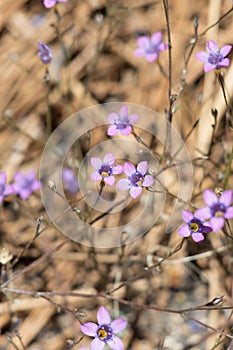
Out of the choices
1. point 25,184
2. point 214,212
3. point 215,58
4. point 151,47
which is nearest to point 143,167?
point 214,212

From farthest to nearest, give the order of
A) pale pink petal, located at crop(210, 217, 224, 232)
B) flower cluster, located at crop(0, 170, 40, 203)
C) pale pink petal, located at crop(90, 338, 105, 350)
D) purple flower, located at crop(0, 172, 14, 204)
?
flower cluster, located at crop(0, 170, 40, 203), purple flower, located at crop(0, 172, 14, 204), pale pink petal, located at crop(90, 338, 105, 350), pale pink petal, located at crop(210, 217, 224, 232)

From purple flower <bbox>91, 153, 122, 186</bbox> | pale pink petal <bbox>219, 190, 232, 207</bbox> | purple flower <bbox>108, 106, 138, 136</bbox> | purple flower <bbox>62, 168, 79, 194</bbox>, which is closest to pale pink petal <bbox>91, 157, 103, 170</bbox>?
purple flower <bbox>91, 153, 122, 186</bbox>

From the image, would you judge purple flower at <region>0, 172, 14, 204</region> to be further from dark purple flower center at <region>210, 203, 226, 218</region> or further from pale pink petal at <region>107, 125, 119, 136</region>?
dark purple flower center at <region>210, 203, 226, 218</region>

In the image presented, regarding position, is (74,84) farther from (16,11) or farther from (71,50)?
(16,11)

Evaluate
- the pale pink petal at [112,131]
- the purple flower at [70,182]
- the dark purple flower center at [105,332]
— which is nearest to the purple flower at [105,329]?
the dark purple flower center at [105,332]

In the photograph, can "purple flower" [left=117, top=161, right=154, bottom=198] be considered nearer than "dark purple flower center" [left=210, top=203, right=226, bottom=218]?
No

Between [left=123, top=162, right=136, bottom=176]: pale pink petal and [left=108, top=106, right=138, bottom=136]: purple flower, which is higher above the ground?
[left=108, top=106, right=138, bottom=136]: purple flower
